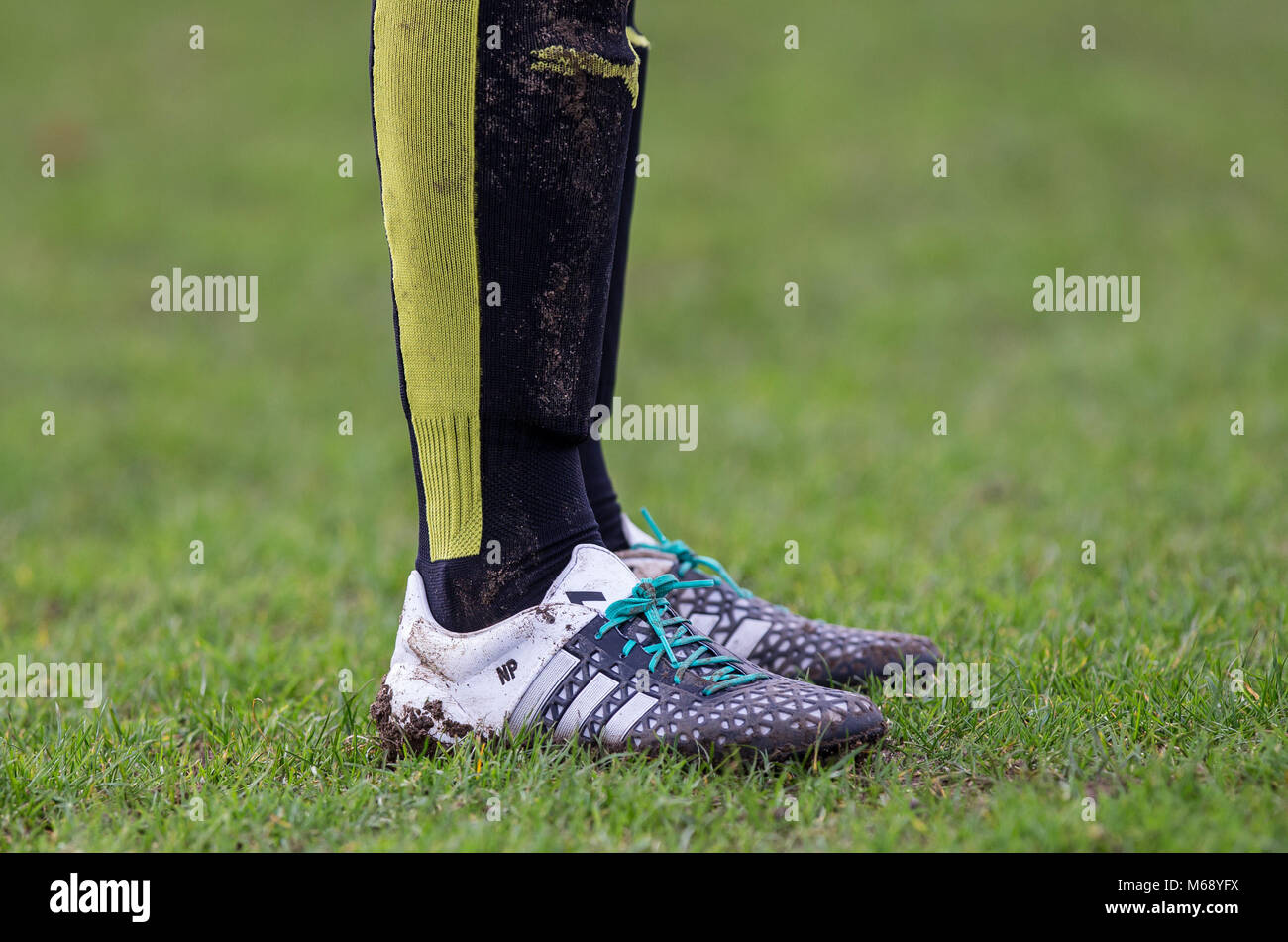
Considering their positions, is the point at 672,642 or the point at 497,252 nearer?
the point at 497,252

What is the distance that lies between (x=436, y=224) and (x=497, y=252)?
9cm

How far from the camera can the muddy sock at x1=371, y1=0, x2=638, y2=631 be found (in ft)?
4.76

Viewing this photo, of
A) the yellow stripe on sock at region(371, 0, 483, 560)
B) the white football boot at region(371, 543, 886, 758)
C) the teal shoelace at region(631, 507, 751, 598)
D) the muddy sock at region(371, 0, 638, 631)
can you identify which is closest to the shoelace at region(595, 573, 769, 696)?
the white football boot at region(371, 543, 886, 758)

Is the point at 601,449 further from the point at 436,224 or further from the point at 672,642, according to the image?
the point at 436,224

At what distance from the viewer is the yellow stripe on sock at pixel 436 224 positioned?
1449 mm

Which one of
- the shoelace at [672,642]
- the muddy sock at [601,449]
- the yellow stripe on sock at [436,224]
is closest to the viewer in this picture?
the yellow stripe on sock at [436,224]

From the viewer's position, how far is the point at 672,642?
1.61 m

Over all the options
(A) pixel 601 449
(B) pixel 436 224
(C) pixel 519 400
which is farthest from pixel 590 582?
(B) pixel 436 224

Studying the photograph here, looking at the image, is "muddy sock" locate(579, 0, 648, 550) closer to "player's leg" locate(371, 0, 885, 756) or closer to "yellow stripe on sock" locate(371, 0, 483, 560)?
"player's leg" locate(371, 0, 885, 756)

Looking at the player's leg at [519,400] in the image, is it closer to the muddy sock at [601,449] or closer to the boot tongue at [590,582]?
the boot tongue at [590,582]

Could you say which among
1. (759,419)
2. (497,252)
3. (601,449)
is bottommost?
(601,449)

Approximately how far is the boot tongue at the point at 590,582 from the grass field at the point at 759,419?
9.2 inches

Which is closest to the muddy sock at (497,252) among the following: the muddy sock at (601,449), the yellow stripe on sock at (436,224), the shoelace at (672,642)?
the yellow stripe on sock at (436,224)
